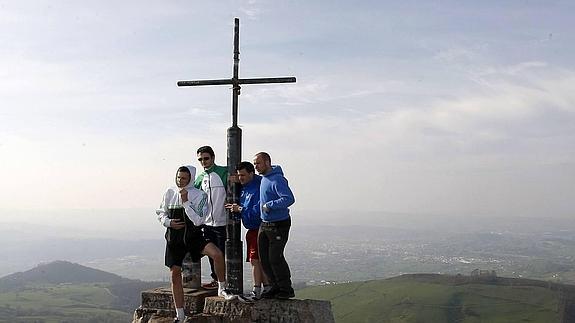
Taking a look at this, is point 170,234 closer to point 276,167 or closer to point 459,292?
point 276,167

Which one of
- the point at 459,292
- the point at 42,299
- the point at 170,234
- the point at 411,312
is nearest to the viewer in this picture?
the point at 170,234

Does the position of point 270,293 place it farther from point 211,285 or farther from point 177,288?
point 177,288

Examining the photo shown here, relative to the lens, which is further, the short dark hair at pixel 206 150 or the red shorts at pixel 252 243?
the short dark hair at pixel 206 150

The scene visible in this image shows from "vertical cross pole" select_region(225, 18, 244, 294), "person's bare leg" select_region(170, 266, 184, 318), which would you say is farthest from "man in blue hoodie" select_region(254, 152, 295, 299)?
"person's bare leg" select_region(170, 266, 184, 318)

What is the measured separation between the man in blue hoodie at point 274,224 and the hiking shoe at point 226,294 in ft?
1.78

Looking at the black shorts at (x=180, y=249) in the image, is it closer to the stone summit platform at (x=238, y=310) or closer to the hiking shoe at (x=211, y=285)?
the stone summit platform at (x=238, y=310)

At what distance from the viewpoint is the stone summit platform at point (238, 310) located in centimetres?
895

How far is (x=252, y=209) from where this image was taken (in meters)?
9.14

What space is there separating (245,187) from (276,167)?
0.66 metres

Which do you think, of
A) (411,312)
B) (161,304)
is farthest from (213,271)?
(411,312)

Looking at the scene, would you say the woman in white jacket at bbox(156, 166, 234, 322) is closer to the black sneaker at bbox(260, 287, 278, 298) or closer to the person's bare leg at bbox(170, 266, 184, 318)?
the person's bare leg at bbox(170, 266, 184, 318)

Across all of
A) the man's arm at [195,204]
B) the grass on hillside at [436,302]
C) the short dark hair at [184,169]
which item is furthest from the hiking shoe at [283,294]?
the grass on hillside at [436,302]

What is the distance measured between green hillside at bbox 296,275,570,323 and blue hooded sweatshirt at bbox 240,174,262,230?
11270 centimetres

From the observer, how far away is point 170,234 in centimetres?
884
